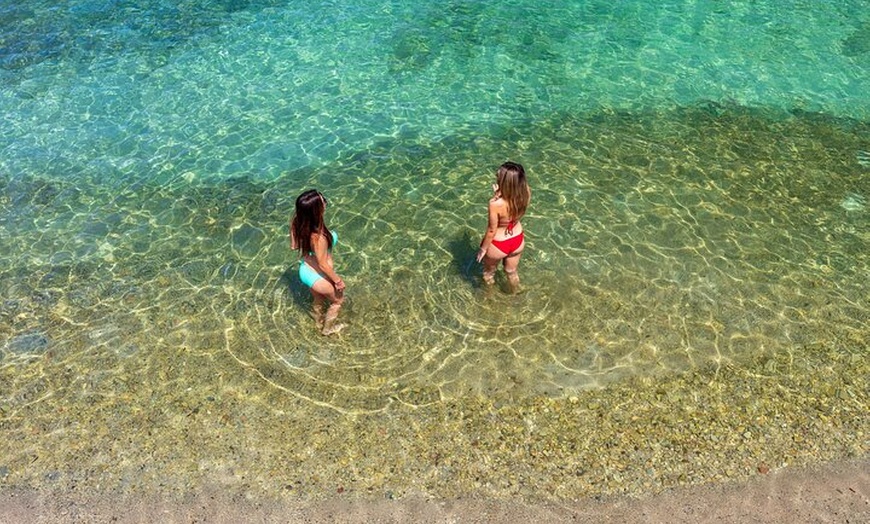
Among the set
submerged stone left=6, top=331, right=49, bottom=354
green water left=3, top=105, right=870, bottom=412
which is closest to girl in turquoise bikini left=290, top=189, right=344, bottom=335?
green water left=3, top=105, right=870, bottom=412

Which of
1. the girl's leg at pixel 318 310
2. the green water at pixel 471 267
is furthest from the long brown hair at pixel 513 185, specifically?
the girl's leg at pixel 318 310

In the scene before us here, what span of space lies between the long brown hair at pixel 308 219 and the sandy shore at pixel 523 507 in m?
2.44

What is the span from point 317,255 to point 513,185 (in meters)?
2.11

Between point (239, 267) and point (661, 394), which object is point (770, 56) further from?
point (239, 267)

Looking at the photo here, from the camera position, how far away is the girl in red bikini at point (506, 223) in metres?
6.03

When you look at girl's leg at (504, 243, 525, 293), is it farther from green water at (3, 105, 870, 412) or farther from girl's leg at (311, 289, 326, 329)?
girl's leg at (311, 289, 326, 329)

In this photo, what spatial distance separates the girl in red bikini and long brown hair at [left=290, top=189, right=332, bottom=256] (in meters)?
1.72

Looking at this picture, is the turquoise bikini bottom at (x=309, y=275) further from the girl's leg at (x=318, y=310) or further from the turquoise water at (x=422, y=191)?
the turquoise water at (x=422, y=191)

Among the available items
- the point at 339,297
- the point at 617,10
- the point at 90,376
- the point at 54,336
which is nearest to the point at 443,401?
the point at 339,297

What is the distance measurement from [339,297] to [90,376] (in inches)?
111

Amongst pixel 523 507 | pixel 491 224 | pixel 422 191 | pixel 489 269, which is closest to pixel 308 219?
pixel 491 224

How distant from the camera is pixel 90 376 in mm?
6469

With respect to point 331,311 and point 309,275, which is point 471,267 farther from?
point 309,275

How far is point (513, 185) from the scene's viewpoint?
6.02 metres
